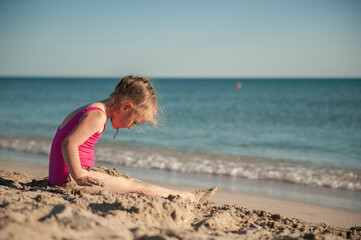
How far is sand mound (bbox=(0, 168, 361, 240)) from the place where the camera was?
1773 millimetres

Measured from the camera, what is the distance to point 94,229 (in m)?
1.80

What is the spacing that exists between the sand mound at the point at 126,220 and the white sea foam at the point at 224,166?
7.62ft

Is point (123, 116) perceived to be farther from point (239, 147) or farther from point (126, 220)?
point (239, 147)

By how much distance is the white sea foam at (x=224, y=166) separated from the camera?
5023mm


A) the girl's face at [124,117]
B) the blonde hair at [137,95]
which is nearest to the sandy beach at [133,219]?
the girl's face at [124,117]

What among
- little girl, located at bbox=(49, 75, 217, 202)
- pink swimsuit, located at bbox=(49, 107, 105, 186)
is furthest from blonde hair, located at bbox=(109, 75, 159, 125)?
pink swimsuit, located at bbox=(49, 107, 105, 186)

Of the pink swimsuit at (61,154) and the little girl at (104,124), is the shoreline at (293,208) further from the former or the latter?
the pink swimsuit at (61,154)

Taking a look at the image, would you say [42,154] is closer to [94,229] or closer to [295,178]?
[295,178]

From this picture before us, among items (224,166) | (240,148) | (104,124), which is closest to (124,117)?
(104,124)

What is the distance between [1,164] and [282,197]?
4635mm

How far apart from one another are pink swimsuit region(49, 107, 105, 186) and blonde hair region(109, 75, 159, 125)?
0.26 meters

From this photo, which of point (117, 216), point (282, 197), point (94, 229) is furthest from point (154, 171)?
point (94, 229)

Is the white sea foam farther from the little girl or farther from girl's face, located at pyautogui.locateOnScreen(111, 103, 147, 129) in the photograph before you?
girl's face, located at pyautogui.locateOnScreen(111, 103, 147, 129)

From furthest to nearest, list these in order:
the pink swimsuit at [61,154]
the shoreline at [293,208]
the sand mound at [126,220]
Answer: the shoreline at [293,208] < the pink swimsuit at [61,154] < the sand mound at [126,220]
